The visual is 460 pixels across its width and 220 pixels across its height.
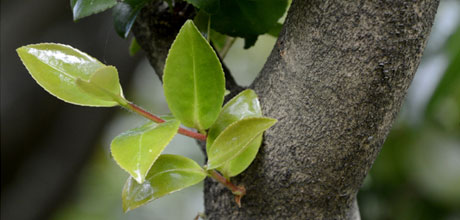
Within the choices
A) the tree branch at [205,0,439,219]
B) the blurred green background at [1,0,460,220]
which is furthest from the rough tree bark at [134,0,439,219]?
the blurred green background at [1,0,460,220]

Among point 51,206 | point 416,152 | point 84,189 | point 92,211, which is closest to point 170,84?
point 416,152

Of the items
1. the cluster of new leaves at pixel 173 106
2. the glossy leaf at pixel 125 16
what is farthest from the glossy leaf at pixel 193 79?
the glossy leaf at pixel 125 16

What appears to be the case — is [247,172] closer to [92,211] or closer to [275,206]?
[275,206]

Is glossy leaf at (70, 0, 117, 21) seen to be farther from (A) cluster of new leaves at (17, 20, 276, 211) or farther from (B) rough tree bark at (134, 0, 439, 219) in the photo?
(B) rough tree bark at (134, 0, 439, 219)

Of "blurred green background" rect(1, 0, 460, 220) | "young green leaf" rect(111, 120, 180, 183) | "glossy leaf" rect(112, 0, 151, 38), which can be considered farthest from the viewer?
"blurred green background" rect(1, 0, 460, 220)

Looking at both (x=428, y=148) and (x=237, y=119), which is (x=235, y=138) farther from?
(x=428, y=148)

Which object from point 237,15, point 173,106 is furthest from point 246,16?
point 173,106
